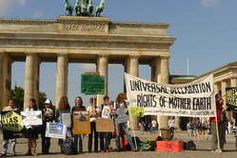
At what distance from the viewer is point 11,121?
1955 centimetres

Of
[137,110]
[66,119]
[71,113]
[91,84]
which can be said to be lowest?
[66,119]

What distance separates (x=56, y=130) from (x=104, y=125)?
192cm

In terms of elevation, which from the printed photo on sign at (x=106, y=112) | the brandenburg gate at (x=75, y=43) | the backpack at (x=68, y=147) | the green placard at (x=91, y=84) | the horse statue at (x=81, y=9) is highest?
the horse statue at (x=81, y=9)

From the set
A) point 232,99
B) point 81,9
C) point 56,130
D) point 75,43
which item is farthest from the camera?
point 81,9

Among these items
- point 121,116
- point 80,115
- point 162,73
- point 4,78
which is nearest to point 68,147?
point 80,115

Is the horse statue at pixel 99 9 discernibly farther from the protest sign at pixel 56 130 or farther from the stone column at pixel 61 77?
the protest sign at pixel 56 130

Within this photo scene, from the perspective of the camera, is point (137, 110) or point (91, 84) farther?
point (91, 84)

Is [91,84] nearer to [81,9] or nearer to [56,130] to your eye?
[56,130]

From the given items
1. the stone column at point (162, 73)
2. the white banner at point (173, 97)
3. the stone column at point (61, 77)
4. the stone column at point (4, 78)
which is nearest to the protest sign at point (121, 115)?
the white banner at point (173, 97)

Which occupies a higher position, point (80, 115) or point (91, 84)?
point (91, 84)

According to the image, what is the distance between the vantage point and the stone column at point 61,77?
64500 millimetres

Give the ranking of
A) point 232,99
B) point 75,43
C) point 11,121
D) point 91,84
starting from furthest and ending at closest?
1. point 75,43
2. point 91,84
3. point 232,99
4. point 11,121

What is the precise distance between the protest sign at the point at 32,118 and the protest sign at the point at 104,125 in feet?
7.21

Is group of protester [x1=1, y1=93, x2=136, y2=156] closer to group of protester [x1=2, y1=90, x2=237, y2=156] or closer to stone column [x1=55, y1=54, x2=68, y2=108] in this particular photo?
group of protester [x1=2, y1=90, x2=237, y2=156]
